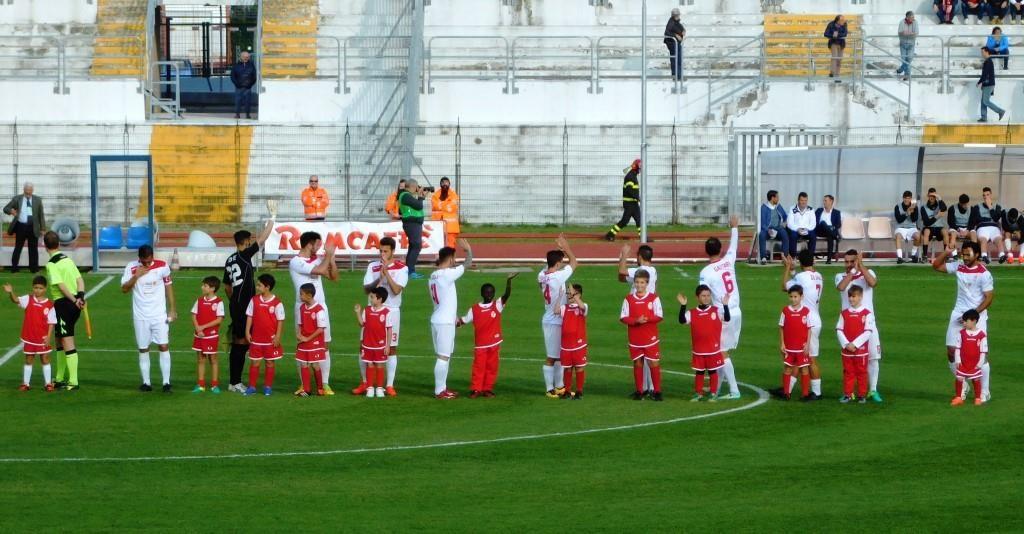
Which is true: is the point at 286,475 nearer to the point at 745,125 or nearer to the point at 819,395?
the point at 819,395

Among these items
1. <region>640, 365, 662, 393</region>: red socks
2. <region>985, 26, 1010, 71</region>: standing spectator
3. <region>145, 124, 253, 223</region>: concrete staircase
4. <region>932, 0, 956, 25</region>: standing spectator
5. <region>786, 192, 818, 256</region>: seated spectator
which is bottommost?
<region>640, 365, 662, 393</region>: red socks

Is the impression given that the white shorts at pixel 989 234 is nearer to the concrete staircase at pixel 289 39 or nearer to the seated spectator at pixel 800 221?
the seated spectator at pixel 800 221

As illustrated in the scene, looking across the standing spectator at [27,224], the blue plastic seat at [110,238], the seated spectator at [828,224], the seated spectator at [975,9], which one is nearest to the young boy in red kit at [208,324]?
the standing spectator at [27,224]

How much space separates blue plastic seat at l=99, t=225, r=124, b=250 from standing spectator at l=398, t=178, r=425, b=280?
6387mm

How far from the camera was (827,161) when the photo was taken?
3794 cm

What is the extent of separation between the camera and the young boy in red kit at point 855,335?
1941cm

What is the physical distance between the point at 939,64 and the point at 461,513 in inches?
1478

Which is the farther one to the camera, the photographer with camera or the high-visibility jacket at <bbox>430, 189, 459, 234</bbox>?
the high-visibility jacket at <bbox>430, 189, 459, 234</bbox>

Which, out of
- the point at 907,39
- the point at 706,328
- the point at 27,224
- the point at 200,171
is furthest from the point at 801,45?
the point at 706,328

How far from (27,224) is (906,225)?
1877 centimetres

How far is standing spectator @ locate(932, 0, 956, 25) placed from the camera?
161 ft

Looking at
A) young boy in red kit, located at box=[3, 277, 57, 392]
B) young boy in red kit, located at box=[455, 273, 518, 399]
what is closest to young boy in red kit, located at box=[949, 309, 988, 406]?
young boy in red kit, located at box=[455, 273, 518, 399]

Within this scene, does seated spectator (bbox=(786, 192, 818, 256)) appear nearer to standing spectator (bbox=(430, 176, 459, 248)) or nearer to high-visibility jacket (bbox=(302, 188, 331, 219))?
standing spectator (bbox=(430, 176, 459, 248))

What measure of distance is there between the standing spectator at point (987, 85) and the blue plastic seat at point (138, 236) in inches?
923
